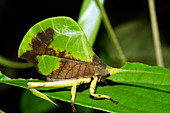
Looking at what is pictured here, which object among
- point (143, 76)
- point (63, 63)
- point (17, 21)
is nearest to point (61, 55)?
point (63, 63)

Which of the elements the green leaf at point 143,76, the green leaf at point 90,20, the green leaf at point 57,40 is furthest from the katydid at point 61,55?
the green leaf at point 90,20

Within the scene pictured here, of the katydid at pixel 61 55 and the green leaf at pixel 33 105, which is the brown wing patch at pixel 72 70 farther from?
the green leaf at pixel 33 105

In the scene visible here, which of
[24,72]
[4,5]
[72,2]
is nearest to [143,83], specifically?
[24,72]

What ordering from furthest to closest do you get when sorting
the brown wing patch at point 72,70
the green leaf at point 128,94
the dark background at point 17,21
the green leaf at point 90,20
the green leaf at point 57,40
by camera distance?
the dark background at point 17,21, the green leaf at point 90,20, the brown wing patch at point 72,70, the green leaf at point 57,40, the green leaf at point 128,94

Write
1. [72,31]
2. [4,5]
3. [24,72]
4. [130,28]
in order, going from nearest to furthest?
1. [72,31]
2. [24,72]
3. [4,5]
4. [130,28]

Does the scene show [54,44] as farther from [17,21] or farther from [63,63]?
[17,21]

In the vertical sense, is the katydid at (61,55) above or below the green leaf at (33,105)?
above

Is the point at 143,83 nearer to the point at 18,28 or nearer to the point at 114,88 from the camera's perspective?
the point at 114,88
